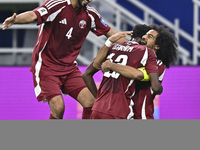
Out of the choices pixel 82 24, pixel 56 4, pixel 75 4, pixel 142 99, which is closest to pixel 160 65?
pixel 142 99

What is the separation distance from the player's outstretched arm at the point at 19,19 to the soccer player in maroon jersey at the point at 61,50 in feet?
0.55

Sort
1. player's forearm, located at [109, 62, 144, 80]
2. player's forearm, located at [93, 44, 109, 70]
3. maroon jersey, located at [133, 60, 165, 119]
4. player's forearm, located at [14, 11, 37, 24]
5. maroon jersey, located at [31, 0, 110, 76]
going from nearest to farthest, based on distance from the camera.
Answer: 1. player's forearm, located at [109, 62, 144, 80]
2. player's forearm, located at [93, 44, 109, 70]
3. maroon jersey, located at [133, 60, 165, 119]
4. player's forearm, located at [14, 11, 37, 24]
5. maroon jersey, located at [31, 0, 110, 76]

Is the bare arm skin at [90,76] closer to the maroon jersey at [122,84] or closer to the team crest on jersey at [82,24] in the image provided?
the maroon jersey at [122,84]

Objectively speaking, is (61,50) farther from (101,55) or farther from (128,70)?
(128,70)

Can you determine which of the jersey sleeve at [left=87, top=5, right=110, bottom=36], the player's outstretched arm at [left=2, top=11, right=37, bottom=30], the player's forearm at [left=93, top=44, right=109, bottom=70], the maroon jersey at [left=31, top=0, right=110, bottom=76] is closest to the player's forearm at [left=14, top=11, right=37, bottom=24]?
the player's outstretched arm at [left=2, top=11, right=37, bottom=30]

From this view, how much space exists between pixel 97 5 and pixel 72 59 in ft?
15.8

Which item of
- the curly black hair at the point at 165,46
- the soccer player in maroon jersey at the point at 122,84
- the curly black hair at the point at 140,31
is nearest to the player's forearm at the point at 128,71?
the soccer player in maroon jersey at the point at 122,84

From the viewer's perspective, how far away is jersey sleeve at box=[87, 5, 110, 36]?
391 centimetres

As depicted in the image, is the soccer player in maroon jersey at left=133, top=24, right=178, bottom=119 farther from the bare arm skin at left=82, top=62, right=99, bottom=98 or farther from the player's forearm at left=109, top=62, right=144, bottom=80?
the bare arm skin at left=82, top=62, right=99, bottom=98

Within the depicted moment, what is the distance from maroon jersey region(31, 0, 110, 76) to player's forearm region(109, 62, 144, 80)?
102 centimetres

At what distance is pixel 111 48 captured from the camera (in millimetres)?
3119

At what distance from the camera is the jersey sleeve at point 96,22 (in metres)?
3.91

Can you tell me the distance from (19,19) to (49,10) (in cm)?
38

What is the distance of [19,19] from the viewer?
132 inches
